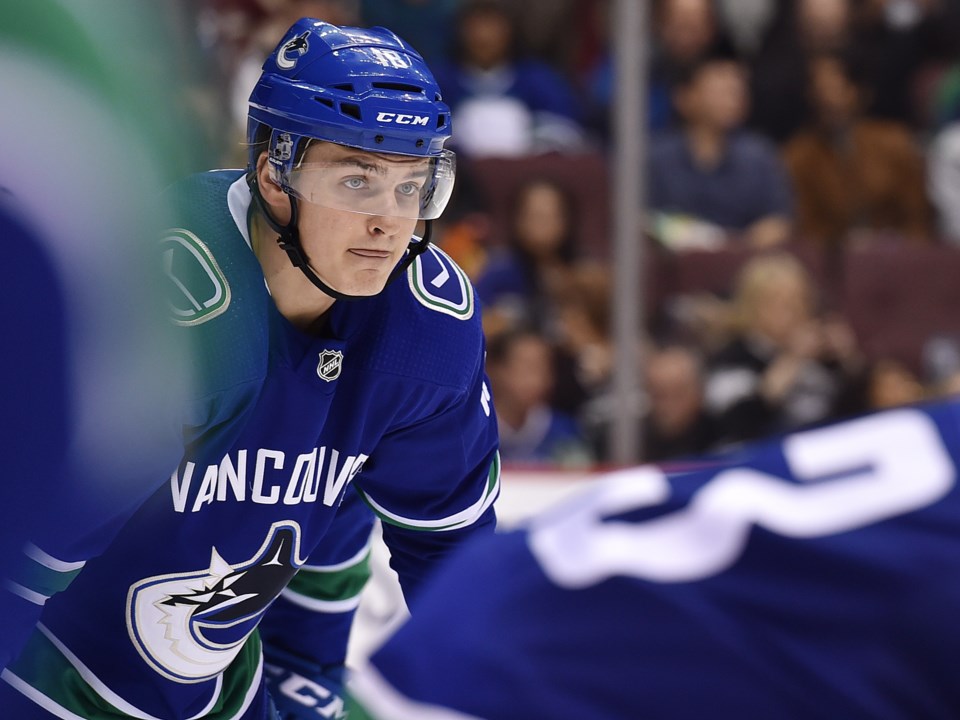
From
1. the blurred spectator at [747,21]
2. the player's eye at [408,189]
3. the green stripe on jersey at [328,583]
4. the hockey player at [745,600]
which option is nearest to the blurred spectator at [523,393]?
the blurred spectator at [747,21]

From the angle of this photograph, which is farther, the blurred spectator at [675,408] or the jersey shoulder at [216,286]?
the blurred spectator at [675,408]

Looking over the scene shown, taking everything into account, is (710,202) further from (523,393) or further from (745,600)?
(745,600)

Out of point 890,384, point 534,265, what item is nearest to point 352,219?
point 534,265

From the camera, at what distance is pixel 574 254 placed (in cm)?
373

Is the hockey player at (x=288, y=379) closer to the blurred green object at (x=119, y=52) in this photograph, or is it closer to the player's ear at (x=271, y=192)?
the player's ear at (x=271, y=192)

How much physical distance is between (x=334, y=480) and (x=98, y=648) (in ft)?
1.14

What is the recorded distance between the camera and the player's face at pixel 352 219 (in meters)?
1.62

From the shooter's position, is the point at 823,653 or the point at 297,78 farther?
the point at 297,78

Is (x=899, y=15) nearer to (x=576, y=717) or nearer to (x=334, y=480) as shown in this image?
(x=334, y=480)

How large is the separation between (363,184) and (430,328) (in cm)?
19

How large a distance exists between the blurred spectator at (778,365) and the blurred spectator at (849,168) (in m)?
0.29

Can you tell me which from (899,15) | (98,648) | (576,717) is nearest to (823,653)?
(576,717)

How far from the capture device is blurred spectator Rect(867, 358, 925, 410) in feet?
11.7

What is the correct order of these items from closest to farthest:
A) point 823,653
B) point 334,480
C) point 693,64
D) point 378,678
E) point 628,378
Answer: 1. point 823,653
2. point 378,678
3. point 334,480
4. point 628,378
5. point 693,64
